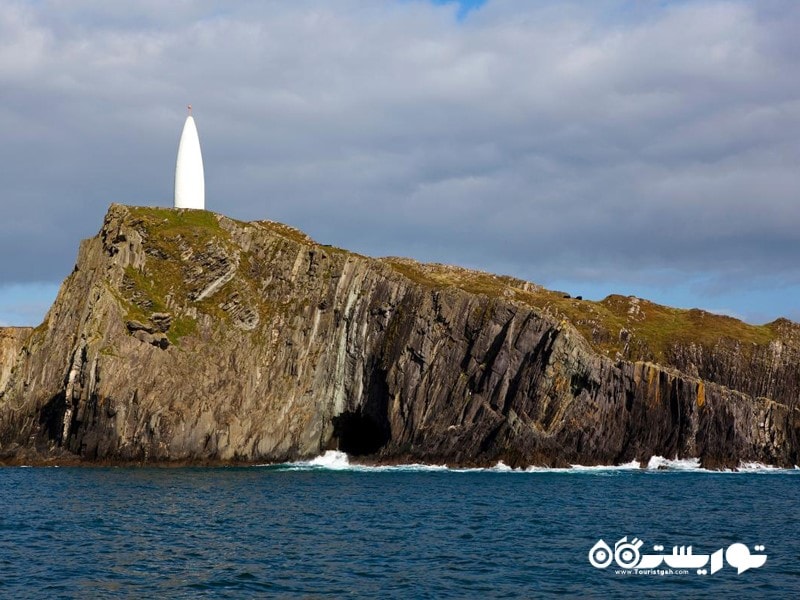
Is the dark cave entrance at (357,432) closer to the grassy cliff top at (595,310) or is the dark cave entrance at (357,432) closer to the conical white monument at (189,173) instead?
the grassy cliff top at (595,310)

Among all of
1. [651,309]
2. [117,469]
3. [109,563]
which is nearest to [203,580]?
→ [109,563]

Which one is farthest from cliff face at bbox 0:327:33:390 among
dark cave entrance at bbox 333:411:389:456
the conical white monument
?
dark cave entrance at bbox 333:411:389:456

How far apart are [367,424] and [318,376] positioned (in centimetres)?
806

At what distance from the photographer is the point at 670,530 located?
52.0 meters

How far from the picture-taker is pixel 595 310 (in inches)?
5561

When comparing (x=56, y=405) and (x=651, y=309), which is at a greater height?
(x=651, y=309)

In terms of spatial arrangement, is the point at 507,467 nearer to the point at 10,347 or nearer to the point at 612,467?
the point at 612,467

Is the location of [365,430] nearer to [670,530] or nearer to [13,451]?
[13,451]

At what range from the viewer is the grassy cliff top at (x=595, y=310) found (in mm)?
118125

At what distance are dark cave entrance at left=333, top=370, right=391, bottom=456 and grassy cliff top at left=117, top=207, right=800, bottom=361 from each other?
14913mm

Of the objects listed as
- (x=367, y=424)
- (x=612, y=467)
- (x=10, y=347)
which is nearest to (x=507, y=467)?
(x=612, y=467)

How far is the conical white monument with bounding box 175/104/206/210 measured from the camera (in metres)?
134

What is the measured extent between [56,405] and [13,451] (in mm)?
6640

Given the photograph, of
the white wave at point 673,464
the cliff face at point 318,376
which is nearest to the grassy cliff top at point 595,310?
the cliff face at point 318,376
